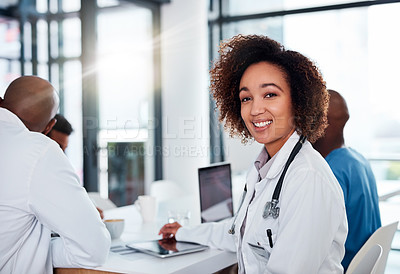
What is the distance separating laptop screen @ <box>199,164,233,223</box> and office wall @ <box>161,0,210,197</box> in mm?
2772

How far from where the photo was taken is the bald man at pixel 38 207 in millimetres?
1729

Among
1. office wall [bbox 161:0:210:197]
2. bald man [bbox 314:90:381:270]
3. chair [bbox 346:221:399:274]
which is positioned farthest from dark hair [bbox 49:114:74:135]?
office wall [bbox 161:0:210:197]

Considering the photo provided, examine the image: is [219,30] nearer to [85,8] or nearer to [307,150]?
[85,8]

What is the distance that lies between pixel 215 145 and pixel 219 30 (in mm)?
1389

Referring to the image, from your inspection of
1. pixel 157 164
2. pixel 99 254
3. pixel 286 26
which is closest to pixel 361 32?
pixel 286 26

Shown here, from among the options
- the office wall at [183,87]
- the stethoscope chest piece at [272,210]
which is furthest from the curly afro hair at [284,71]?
the office wall at [183,87]

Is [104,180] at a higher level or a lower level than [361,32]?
lower

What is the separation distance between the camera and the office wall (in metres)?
5.69

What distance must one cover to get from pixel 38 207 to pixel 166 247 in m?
0.60

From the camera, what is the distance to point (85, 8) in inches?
184

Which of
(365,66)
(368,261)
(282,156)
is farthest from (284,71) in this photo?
(365,66)

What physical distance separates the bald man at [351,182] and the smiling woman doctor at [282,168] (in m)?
0.67

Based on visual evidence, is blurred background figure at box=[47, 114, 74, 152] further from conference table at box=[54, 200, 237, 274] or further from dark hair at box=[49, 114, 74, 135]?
conference table at box=[54, 200, 237, 274]

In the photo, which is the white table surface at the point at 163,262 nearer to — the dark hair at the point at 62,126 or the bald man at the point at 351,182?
the bald man at the point at 351,182
